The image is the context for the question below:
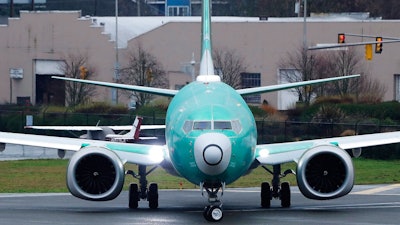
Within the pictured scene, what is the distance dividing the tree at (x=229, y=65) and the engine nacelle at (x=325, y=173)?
4533cm

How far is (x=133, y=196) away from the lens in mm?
28156

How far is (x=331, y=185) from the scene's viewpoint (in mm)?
25656

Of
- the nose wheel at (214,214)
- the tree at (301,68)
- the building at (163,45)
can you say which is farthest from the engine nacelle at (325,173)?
the building at (163,45)

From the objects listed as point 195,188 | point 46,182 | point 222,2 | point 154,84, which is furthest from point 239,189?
point 222,2

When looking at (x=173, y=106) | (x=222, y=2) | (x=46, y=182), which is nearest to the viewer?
(x=173, y=106)

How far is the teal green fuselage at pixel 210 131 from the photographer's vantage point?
78.3 ft

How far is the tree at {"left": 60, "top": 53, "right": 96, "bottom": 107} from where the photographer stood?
7525 centimetres

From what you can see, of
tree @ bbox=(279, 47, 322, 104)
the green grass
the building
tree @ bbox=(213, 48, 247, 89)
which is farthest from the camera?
the building

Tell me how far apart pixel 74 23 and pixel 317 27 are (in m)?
16.3

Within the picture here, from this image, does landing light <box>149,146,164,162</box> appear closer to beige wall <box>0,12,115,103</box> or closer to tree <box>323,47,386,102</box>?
tree <box>323,47,386,102</box>

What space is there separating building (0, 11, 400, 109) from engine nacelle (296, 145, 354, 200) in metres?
45.9

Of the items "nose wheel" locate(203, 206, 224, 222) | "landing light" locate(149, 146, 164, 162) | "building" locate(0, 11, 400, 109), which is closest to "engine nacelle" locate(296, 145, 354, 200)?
"nose wheel" locate(203, 206, 224, 222)

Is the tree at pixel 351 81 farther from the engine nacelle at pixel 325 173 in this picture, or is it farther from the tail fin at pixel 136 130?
the engine nacelle at pixel 325 173

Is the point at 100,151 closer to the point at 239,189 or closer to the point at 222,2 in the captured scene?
the point at 239,189
